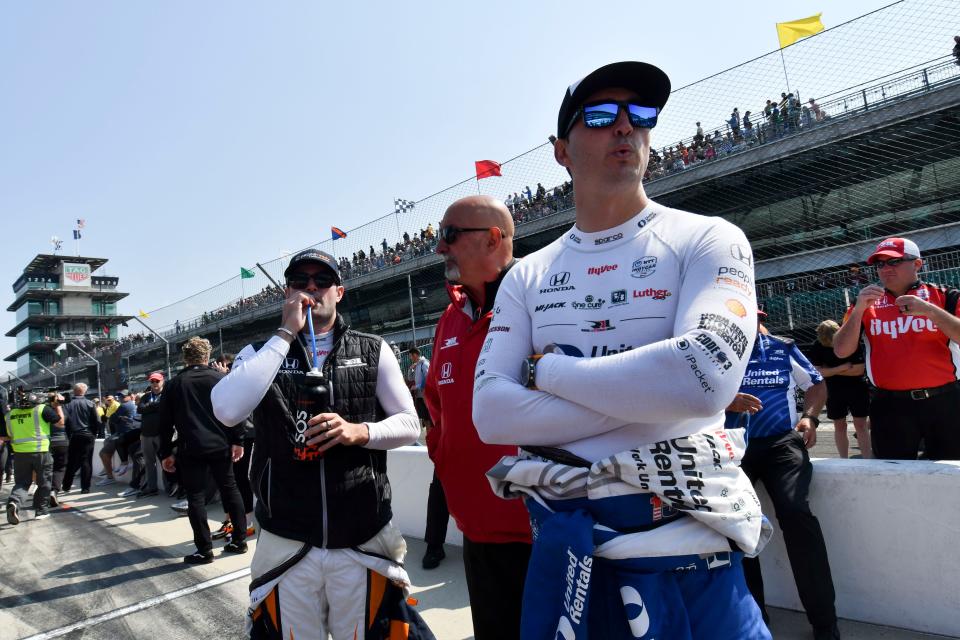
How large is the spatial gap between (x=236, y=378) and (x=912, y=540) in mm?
2958

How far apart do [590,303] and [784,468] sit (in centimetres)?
210

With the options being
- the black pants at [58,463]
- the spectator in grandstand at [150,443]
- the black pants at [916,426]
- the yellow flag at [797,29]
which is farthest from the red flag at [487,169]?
the black pants at [916,426]

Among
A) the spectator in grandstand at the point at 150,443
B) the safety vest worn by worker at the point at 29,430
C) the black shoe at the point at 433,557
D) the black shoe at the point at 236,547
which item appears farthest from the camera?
the spectator in grandstand at the point at 150,443

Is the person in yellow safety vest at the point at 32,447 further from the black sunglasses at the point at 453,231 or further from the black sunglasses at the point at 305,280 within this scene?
the black sunglasses at the point at 453,231

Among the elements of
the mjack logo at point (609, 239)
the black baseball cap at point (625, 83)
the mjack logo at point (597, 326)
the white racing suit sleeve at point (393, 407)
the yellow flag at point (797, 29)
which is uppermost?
the yellow flag at point (797, 29)

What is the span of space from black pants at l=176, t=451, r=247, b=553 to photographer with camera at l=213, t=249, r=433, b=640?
3089mm

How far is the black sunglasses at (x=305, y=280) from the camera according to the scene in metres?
2.49

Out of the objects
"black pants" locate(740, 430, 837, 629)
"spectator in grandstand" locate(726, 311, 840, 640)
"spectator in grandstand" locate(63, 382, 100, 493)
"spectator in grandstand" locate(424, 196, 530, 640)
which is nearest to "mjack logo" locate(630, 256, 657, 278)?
"spectator in grandstand" locate(424, 196, 530, 640)

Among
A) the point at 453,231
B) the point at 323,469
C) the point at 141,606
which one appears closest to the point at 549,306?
the point at 453,231

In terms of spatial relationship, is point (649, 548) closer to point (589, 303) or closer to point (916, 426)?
point (589, 303)

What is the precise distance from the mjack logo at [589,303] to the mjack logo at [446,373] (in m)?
0.91

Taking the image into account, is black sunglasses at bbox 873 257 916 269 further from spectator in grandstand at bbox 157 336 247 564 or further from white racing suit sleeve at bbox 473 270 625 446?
spectator in grandstand at bbox 157 336 247 564

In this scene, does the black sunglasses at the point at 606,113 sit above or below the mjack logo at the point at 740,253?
above

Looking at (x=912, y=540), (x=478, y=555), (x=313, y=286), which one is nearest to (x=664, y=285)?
(x=478, y=555)
